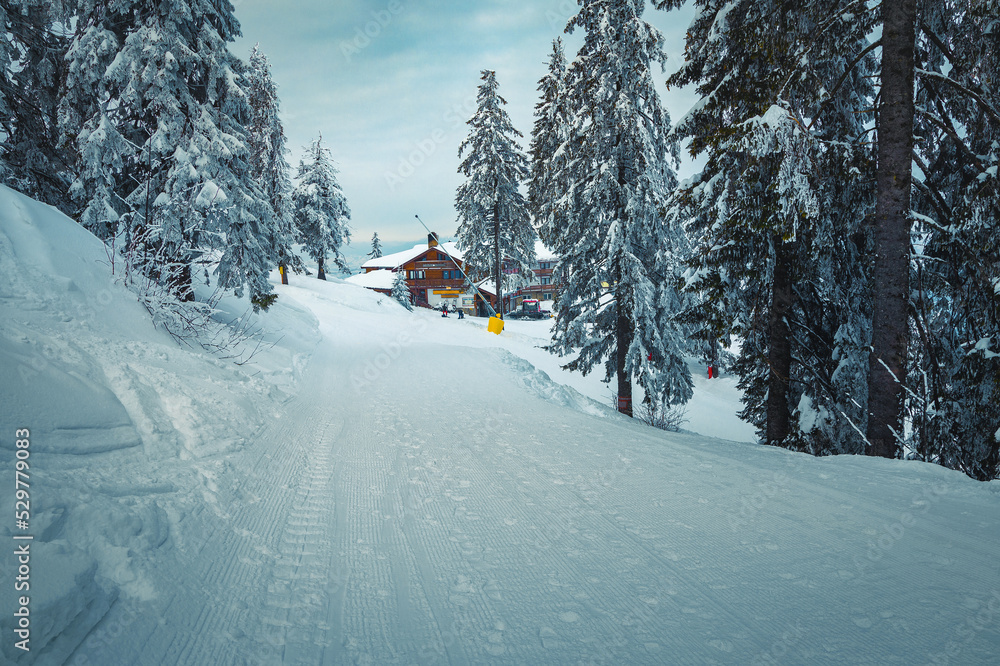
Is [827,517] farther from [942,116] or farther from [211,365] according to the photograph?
[211,365]

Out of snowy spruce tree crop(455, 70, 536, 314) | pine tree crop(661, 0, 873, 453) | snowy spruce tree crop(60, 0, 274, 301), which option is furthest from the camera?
snowy spruce tree crop(455, 70, 536, 314)

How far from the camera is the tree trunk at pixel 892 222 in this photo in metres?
5.65

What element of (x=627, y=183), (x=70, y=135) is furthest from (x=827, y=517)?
(x=70, y=135)

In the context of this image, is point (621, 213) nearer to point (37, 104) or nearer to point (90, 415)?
point (90, 415)

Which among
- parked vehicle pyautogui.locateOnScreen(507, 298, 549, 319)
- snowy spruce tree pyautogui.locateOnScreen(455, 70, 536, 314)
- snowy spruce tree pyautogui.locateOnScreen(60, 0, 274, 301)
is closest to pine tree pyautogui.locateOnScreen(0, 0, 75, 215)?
snowy spruce tree pyautogui.locateOnScreen(60, 0, 274, 301)

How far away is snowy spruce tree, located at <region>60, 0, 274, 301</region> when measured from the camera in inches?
428

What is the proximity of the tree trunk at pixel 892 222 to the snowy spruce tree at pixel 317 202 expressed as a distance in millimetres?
39521

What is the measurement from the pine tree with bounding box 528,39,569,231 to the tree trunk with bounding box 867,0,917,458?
8977 mm

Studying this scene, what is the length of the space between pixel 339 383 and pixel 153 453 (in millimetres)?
5653

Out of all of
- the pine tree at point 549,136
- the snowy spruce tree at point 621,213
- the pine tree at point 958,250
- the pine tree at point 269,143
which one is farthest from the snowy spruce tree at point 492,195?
the pine tree at point 958,250

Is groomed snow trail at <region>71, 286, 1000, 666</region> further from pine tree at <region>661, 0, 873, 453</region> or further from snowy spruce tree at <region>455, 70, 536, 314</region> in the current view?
snowy spruce tree at <region>455, 70, 536, 314</region>

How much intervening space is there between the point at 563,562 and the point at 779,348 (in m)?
6.58

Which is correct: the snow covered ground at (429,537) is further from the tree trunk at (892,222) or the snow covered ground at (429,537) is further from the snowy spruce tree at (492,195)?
the snowy spruce tree at (492,195)

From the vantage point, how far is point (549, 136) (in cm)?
1911
